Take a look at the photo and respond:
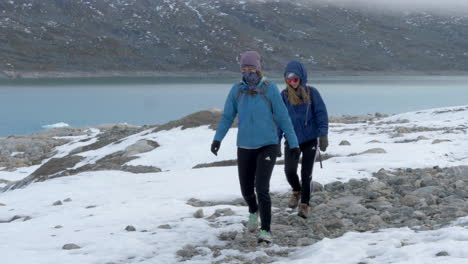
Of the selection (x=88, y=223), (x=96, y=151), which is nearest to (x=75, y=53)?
(x=96, y=151)

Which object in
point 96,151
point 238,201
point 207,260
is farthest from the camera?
point 96,151

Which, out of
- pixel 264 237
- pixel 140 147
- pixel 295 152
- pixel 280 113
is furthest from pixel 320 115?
pixel 140 147

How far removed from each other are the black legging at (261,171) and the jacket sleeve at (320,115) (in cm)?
114

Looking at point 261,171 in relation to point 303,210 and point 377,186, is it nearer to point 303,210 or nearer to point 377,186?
point 303,210

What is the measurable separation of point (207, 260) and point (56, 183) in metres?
6.86

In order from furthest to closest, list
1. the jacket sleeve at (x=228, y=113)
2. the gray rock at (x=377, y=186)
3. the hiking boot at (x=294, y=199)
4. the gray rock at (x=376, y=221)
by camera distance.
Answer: the gray rock at (x=377, y=186) → the hiking boot at (x=294, y=199) → the gray rock at (x=376, y=221) → the jacket sleeve at (x=228, y=113)

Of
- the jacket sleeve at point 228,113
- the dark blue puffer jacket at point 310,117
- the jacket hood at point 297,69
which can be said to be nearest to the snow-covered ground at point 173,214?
the jacket sleeve at point 228,113

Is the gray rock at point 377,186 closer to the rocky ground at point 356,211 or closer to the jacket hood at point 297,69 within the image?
the rocky ground at point 356,211

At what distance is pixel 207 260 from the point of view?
20.6 ft

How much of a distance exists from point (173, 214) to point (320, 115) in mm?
2366

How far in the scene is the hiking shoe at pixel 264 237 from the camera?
656 centimetres

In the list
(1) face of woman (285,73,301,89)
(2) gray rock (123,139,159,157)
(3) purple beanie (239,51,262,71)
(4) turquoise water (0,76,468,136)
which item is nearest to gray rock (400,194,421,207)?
(1) face of woman (285,73,301,89)

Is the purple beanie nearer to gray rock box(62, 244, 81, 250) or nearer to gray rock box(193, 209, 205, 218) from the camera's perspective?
gray rock box(193, 209, 205, 218)

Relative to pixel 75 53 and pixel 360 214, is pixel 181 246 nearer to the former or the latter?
pixel 360 214
